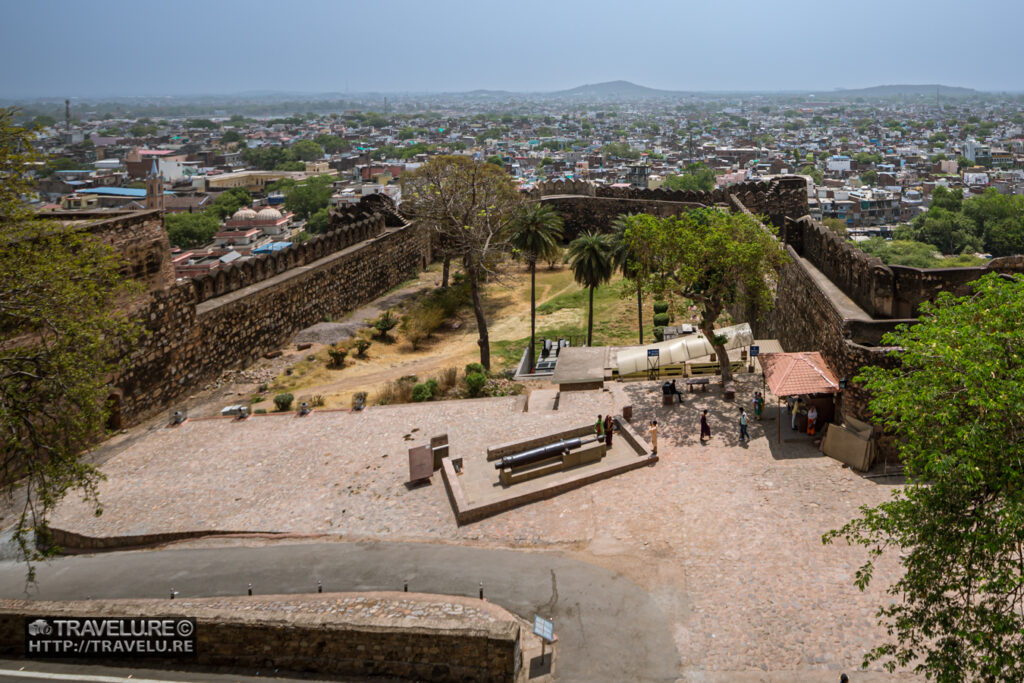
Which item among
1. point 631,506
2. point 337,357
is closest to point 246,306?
point 337,357

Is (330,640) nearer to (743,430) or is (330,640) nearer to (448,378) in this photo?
(743,430)

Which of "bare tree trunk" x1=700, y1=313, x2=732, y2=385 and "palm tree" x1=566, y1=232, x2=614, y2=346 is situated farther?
"palm tree" x1=566, y1=232, x2=614, y2=346

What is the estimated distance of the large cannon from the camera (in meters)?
14.1

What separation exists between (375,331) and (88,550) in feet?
46.5

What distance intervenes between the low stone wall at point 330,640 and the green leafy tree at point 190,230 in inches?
3753

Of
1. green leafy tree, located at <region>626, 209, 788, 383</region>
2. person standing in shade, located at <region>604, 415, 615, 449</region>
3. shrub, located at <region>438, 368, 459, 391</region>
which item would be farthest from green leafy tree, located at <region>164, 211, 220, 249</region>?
person standing in shade, located at <region>604, 415, 615, 449</region>

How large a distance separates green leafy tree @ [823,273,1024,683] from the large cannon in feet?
23.3

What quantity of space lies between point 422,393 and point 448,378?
1795 mm

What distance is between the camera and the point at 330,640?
30.2 feet

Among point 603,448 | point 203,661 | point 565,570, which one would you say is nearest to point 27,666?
point 203,661

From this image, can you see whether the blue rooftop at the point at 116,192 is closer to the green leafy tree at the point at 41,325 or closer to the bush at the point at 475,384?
the bush at the point at 475,384

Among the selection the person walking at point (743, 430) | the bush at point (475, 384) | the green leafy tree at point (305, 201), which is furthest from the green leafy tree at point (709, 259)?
the green leafy tree at point (305, 201)

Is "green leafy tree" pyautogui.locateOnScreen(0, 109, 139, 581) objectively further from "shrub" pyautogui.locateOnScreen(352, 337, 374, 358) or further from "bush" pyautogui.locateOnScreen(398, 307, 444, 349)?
"bush" pyautogui.locateOnScreen(398, 307, 444, 349)

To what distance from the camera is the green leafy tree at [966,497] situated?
22.0ft
